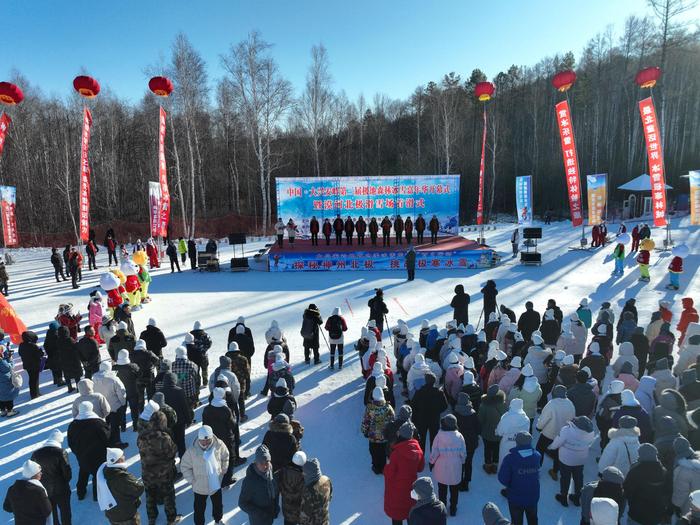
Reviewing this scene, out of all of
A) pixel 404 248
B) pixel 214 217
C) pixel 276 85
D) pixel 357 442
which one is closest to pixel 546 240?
pixel 404 248

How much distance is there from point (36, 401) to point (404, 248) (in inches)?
535

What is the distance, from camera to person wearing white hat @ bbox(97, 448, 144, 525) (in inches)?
140

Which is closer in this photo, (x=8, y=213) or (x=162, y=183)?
(x=162, y=183)

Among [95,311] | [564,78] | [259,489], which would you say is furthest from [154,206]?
[564,78]

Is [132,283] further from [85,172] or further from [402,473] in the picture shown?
[402,473]

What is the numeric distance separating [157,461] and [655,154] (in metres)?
18.3

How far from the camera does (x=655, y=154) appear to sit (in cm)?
1616

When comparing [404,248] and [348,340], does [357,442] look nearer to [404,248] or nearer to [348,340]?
[348,340]

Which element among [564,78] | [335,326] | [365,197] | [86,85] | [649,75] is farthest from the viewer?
[365,197]

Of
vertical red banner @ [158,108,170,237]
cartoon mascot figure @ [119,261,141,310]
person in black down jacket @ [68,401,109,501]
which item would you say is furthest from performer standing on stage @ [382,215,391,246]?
person in black down jacket @ [68,401,109,501]

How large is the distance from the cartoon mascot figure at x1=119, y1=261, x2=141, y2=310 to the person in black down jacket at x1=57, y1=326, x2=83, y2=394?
3.89 metres

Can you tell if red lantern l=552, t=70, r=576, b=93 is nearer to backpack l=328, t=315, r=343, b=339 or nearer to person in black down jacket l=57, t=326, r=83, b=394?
backpack l=328, t=315, r=343, b=339

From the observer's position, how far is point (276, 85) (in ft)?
86.0

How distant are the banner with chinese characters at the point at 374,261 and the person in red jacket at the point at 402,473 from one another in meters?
13.6
